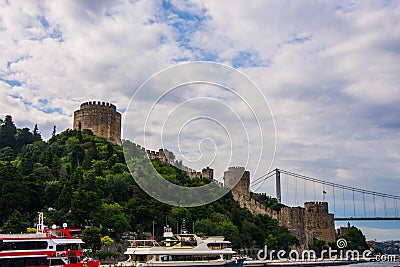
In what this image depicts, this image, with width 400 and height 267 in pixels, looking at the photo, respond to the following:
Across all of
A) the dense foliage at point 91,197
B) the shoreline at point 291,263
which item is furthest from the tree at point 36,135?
the shoreline at point 291,263

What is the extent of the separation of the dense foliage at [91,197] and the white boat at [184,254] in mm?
8303

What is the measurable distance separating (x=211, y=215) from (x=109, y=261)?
21.1 metres

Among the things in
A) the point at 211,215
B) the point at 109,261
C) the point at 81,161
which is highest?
the point at 81,161

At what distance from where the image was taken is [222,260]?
40.6 meters

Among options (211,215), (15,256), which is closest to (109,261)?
(15,256)

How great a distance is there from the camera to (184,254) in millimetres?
39000

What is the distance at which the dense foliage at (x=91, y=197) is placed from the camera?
5056 centimetres

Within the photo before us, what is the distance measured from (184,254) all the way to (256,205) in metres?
51.1

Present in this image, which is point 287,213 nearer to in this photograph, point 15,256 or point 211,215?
point 211,215

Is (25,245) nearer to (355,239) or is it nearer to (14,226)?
(14,226)

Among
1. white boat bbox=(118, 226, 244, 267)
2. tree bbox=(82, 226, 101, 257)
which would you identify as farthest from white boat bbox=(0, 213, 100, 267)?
tree bbox=(82, 226, 101, 257)

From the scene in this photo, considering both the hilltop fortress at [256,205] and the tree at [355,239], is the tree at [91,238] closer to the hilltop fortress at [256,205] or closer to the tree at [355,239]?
the hilltop fortress at [256,205]

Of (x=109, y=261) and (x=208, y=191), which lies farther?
(x=208, y=191)

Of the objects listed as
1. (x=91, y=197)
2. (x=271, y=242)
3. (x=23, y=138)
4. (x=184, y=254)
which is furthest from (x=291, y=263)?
(x=23, y=138)
